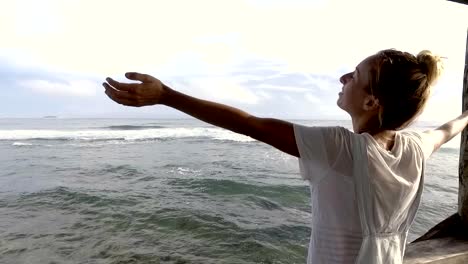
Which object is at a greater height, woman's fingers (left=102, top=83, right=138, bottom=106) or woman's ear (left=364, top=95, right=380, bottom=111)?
woman's fingers (left=102, top=83, right=138, bottom=106)

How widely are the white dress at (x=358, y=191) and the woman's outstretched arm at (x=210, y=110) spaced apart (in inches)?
1.8

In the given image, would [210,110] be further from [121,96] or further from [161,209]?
[161,209]

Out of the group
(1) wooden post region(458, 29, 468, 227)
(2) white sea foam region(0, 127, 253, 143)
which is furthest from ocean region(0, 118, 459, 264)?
(2) white sea foam region(0, 127, 253, 143)

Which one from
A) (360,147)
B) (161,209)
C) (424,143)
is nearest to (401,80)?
(360,147)

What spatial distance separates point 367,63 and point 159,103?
0.66 meters

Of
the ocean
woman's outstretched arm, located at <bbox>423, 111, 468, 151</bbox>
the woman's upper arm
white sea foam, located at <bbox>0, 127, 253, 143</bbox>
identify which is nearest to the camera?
the woman's upper arm

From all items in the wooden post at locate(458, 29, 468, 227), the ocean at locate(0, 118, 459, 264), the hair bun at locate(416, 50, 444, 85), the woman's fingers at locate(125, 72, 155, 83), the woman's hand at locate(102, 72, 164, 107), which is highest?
the hair bun at locate(416, 50, 444, 85)

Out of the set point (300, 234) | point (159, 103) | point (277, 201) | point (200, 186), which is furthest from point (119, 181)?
point (159, 103)

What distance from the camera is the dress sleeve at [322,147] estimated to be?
3.24ft

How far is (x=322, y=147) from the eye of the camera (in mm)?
1005

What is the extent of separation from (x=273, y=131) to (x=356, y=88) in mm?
381

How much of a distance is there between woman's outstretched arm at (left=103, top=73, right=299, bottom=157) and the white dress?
5 cm

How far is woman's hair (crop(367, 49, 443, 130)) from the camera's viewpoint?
3.60 feet

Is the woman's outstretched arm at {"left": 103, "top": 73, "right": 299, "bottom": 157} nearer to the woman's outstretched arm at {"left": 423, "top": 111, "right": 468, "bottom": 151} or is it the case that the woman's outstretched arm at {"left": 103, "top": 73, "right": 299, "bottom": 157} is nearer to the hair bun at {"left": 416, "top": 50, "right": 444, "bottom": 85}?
the hair bun at {"left": 416, "top": 50, "right": 444, "bottom": 85}
